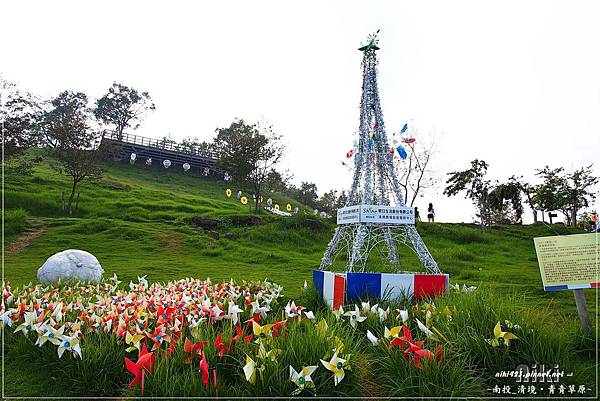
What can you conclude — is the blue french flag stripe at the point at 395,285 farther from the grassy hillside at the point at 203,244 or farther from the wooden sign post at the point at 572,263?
the grassy hillside at the point at 203,244

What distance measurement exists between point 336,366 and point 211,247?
16344 mm

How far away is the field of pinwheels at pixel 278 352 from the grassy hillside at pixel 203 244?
13.5 feet

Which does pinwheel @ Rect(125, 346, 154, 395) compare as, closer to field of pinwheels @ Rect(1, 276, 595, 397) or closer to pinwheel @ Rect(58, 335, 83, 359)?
field of pinwheels @ Rect(1, 276, 595, 397)

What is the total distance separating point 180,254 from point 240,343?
14.5m

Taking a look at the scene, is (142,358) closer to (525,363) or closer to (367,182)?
(525,363)

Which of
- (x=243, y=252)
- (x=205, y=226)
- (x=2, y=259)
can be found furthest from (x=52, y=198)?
(x=243, y=252)

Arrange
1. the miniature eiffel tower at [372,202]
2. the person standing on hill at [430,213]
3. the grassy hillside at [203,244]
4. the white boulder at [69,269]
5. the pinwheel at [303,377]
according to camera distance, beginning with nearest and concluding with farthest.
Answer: the pinwheel at [303,377] < the miniature eiffel tower at [372,202] < the white boulder at [69,269] < the grassy hillside at [203,244] < the person standing on hill at [430,213]

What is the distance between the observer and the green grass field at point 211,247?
31.0ft

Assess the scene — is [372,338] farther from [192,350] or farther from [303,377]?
[192,350]

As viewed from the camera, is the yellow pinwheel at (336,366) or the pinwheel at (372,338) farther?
the pinwheel at (372,338)

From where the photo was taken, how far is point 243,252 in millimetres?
18531

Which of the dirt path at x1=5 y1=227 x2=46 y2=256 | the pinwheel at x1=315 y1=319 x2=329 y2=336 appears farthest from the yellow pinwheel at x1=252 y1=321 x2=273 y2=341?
the dirt path at x1=5 y1=227 x2=46 y2=256

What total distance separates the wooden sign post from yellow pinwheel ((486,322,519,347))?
1181 mm

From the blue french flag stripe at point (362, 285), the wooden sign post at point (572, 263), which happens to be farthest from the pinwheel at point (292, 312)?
the wooden sign post at point (572, 263)
